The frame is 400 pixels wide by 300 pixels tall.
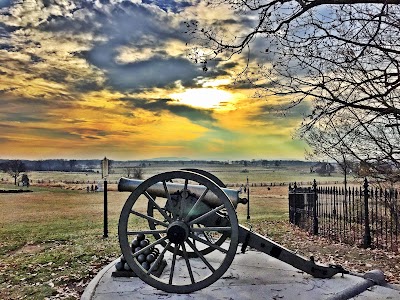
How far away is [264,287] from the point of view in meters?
5.48

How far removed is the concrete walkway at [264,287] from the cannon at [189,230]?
176mm

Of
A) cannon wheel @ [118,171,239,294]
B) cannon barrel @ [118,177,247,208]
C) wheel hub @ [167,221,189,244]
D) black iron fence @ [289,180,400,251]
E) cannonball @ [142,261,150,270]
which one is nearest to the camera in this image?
cannon wheel @ [118,171,239,294]

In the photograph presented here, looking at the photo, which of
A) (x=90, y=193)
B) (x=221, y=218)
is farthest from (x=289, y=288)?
(x=90, y=193)

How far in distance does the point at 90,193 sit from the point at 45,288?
77.5 feet

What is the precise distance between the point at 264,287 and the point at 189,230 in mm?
1331

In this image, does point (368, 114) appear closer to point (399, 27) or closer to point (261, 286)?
point (399, 27)

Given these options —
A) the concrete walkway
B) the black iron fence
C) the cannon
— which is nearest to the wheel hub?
the cannon

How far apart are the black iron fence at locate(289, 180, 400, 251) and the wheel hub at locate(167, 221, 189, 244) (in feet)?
18.9

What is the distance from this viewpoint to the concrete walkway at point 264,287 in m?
5.13

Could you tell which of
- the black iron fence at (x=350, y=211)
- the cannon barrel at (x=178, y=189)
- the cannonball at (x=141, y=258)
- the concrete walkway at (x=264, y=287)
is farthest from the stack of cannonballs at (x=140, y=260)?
the black iron fence at (x=350, y=211)

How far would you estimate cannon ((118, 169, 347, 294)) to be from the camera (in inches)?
202

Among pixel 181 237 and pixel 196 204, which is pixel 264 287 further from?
pixel 196 204

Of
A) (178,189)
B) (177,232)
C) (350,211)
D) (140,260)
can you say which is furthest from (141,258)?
(350,211)

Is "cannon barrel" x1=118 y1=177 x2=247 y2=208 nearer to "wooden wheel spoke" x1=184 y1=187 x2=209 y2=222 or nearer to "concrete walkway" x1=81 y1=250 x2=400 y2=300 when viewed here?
"wooden wheel spoke" x1=184 y1=187 x2=209 y2=222
